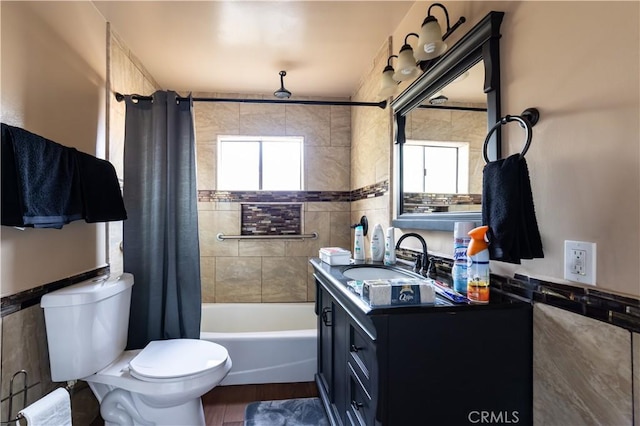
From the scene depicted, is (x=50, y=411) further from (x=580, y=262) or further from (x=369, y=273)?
(x=580, y=262)

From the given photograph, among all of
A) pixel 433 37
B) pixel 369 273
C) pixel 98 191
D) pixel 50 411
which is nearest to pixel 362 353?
pixel 369 273

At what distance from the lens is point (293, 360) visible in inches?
89.1

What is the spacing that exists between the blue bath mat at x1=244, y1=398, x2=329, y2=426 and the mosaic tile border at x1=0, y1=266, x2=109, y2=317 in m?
1.20

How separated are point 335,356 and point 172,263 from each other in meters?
1.14

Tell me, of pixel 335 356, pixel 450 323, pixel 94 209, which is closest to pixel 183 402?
pixel 335 356

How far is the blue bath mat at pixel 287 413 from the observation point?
6.10ft

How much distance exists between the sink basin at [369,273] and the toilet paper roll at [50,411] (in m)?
1.18

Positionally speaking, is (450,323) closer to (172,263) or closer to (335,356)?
(335,356)

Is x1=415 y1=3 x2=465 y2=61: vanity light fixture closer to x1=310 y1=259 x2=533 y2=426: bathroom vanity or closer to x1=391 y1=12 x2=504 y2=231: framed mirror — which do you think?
x1=391 y1=12 x2=504 y2=231: framed mirror

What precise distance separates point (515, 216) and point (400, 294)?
1.27ft

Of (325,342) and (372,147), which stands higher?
(372,147)

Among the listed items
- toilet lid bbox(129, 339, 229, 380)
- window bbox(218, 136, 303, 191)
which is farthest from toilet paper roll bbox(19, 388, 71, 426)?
window bbox(218, 136, 303, 191)

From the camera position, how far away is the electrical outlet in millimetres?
800

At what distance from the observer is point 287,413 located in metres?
1.94
